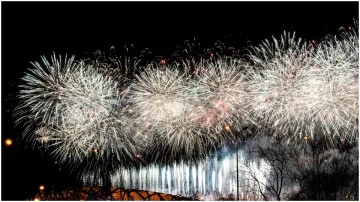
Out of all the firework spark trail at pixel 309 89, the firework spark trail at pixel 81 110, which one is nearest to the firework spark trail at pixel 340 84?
the firework spark trail at pixel 309 89

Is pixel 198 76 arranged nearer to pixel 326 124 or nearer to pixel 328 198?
pixel 326 124

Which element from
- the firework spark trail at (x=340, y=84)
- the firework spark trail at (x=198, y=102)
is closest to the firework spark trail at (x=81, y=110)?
the firework spark trail at (x=198, y=102)

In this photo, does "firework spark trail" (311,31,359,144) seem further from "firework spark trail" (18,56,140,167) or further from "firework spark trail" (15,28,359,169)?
"firework spark trail" (18,56,140,167)

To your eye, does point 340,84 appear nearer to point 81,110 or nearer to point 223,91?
point 223,91

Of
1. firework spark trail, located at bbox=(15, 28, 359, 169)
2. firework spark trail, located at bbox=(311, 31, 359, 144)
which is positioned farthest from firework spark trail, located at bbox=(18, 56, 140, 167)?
firework spark trail, located at bbox=(311, 31, 359, 144)

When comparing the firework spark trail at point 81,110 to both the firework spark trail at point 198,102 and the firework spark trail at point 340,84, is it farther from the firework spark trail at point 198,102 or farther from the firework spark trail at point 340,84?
the firework spark trail at point 340,84

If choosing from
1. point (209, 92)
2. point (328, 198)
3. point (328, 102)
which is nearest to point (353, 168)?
point (328, 198)

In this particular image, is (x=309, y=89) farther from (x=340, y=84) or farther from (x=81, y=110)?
(x=81, y=110)

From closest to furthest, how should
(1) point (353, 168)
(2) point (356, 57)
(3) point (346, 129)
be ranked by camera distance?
(2) point (356, 57) < (3) point (346, 129) < (1) point (353, 168)

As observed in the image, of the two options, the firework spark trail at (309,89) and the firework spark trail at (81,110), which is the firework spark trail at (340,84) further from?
the firework spark trail at (81,110)

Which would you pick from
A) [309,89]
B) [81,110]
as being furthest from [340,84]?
[81,110]

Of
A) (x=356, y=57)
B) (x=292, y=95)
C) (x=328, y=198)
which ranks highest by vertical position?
(x=356, y=57)
